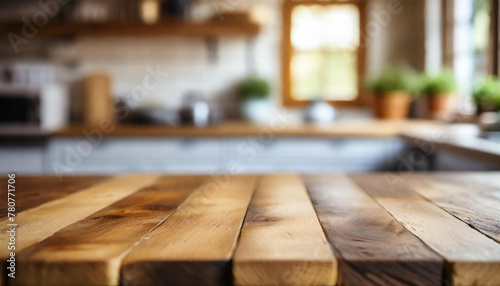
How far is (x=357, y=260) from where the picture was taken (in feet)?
1.68

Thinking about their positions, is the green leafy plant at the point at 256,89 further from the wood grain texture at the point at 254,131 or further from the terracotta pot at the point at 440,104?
the terracotta pot at the point at 440,104

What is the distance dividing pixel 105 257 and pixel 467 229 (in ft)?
1.52

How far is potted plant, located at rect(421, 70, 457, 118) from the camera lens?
3213mm

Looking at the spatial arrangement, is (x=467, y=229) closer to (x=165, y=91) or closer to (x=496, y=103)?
(x=496, y=103)

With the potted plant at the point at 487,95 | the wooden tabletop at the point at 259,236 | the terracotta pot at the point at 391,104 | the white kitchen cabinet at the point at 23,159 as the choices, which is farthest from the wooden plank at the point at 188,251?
the terracotta pot at the point at 391,104

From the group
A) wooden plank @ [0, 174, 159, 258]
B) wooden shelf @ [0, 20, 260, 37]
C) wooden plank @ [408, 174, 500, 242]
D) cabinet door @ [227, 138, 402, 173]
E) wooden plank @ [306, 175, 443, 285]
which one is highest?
wooden shelf @ [0, 20, 260, 37]

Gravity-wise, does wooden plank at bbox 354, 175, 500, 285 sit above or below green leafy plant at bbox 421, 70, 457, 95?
below

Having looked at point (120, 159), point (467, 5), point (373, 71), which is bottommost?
point (120, 159)

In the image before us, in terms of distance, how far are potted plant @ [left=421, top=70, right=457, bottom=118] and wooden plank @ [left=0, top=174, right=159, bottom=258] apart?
262cm

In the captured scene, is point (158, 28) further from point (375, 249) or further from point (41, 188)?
point (375, 249)

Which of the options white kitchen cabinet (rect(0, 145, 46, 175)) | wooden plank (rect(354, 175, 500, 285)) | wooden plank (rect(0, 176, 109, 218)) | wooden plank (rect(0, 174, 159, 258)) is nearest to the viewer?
wooden plank (rect(354, 175, 500, 285))

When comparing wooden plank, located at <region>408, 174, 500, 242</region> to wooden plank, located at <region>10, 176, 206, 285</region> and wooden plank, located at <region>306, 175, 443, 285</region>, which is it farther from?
wooden plank, located at <region>10, 176, 206, 285</region>

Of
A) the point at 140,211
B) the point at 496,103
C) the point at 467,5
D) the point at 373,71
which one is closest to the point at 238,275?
the point at 140,211

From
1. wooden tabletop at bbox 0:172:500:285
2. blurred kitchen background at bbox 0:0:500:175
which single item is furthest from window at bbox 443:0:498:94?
wooden tabletop at bbox 0:172:500:285
